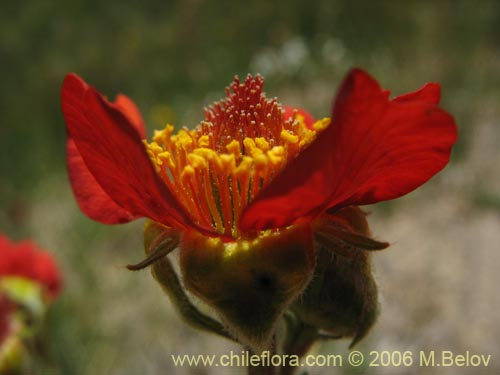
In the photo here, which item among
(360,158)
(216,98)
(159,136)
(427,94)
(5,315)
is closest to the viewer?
(360,158)

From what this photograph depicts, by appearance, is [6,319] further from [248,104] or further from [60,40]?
[60,40]

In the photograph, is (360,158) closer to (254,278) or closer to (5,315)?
(254,278)

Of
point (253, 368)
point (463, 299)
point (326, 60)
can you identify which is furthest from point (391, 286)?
point (326, 60)

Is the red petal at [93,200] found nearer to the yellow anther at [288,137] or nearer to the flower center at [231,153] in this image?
the flower center at [231,153]

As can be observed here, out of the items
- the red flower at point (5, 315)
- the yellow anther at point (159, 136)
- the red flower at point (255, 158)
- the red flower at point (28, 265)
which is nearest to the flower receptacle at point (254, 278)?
the red flower at point (255, 158)

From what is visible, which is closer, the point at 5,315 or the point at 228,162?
the point at 228,162

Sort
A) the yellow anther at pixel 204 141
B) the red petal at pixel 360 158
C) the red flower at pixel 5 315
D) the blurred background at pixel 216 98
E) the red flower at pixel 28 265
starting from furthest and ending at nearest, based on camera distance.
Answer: the blurred background at pixel 216 98 → the red flower at pixel 28 265 → the red flower at pixel 5 315 → the yellow anther at pixel 204 141 → the red petal at pixel 360 158

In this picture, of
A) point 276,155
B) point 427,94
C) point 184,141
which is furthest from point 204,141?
point 427,94
